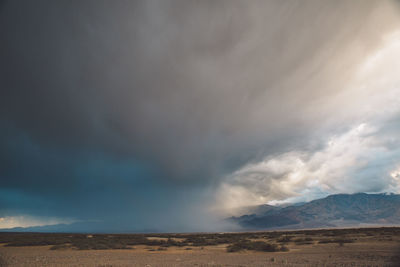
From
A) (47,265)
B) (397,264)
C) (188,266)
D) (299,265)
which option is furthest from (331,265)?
(47,265)

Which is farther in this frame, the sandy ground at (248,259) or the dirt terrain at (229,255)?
the dirt terrain at (229,255)

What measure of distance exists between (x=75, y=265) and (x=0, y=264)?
7926 mm

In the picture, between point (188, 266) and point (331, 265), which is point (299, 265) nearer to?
point (331, 265)

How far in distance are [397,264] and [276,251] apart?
52.1ft

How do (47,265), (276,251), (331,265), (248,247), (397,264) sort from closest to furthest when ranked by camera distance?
(397,264), (331,265), (47,265), (276,251), (248,247)

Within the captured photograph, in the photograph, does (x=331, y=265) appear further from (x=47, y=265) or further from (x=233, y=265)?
(x=47, y=265)

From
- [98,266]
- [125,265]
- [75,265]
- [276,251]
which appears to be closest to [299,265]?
[276,251]

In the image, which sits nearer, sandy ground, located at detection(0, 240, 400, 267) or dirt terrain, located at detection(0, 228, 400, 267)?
sandy ground, located at detection(0, 240, 400, 267)

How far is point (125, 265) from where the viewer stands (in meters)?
23.4

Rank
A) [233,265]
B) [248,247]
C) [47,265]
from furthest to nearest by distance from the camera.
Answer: [248,247], [47,265], [233,265]

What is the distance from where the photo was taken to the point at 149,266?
23141mm

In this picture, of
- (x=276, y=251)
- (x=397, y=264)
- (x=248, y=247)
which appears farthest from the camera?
(x=248, y=247)

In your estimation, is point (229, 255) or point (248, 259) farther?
point (229, 255)

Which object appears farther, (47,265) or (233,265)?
(47,265)
